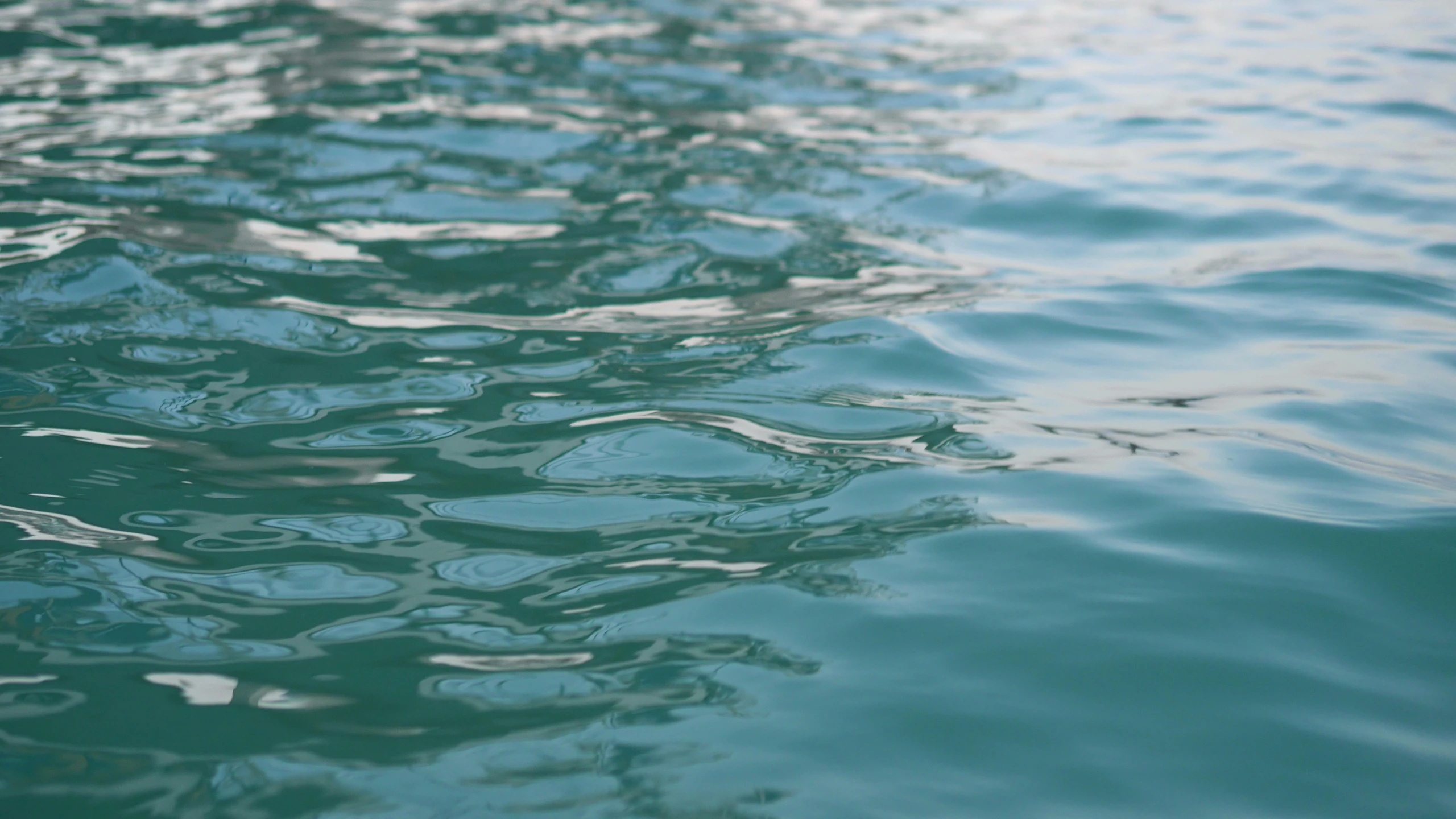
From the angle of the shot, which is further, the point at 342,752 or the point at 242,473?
the point at 242,473

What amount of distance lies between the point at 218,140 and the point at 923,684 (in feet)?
15.6

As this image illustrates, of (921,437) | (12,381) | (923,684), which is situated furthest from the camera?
(12,381)

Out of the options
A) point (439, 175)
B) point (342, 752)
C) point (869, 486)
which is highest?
point (439, 175)

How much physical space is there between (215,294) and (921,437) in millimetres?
2293

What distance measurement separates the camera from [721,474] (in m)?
2.43

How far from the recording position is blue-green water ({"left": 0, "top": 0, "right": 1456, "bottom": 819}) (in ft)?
5.34

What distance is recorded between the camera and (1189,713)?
1699mm

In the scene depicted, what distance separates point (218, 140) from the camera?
518cm

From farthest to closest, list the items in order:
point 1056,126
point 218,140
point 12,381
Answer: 1. point 1056,126
2. point 218,140
3. point 12,381

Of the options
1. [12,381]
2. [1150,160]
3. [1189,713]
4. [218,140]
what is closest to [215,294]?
[12,381]

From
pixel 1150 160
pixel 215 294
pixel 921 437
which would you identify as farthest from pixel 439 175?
pixel 1150 160

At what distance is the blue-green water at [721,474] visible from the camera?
1.63 meters

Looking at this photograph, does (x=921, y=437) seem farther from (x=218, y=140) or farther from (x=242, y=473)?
(x=218, y=140)

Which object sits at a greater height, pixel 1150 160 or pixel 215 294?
pixel 1150 160
